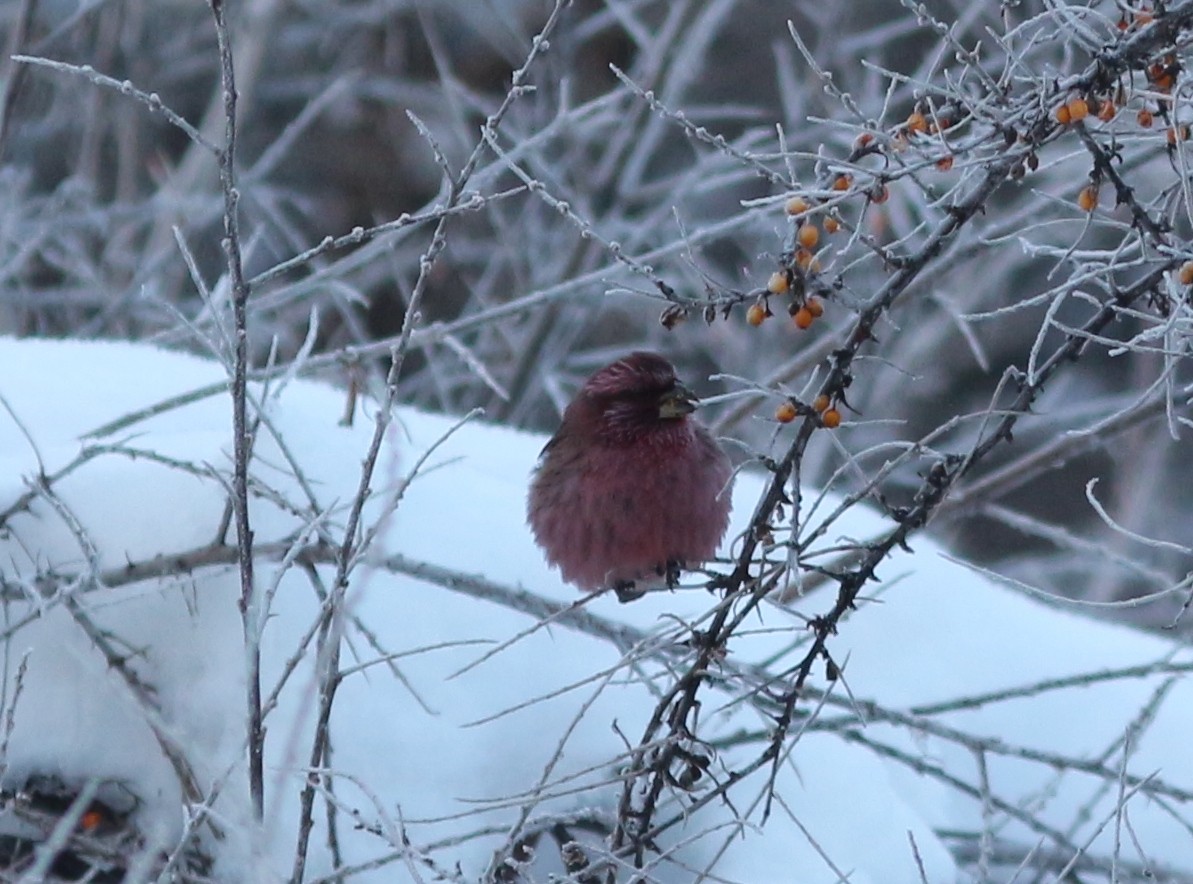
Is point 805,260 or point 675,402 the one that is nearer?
point 805,260

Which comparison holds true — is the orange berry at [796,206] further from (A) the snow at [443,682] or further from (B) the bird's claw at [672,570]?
(B) the bird's claw at [672,570]

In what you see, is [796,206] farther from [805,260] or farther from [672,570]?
[672,570]

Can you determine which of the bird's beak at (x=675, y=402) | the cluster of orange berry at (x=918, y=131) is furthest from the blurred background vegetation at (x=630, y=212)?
the bird's beak at (x=675, y=402)

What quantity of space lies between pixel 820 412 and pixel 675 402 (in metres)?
1.56

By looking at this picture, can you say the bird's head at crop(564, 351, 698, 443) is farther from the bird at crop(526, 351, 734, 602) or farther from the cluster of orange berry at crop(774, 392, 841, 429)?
the cluster of orange berry at crop(774, 392, 841, 429)

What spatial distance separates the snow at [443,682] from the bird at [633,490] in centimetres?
14

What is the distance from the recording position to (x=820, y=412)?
2.96 m

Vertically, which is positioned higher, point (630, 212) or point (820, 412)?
point (630, 212)

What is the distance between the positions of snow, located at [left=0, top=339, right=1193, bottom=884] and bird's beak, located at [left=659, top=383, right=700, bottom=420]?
21.5 inches

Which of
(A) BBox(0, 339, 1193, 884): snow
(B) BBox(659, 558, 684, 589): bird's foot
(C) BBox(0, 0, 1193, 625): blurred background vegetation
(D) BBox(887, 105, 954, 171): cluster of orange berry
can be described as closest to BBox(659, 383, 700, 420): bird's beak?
(C) BBox(0, 0, 1193, 625): blurred background vegetation

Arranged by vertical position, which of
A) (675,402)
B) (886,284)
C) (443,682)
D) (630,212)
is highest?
(630,212)

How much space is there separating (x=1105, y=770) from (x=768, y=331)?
21.1 feet

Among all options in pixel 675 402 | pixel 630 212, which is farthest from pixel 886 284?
pixel 630 212

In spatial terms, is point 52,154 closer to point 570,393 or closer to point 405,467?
point 570,393
